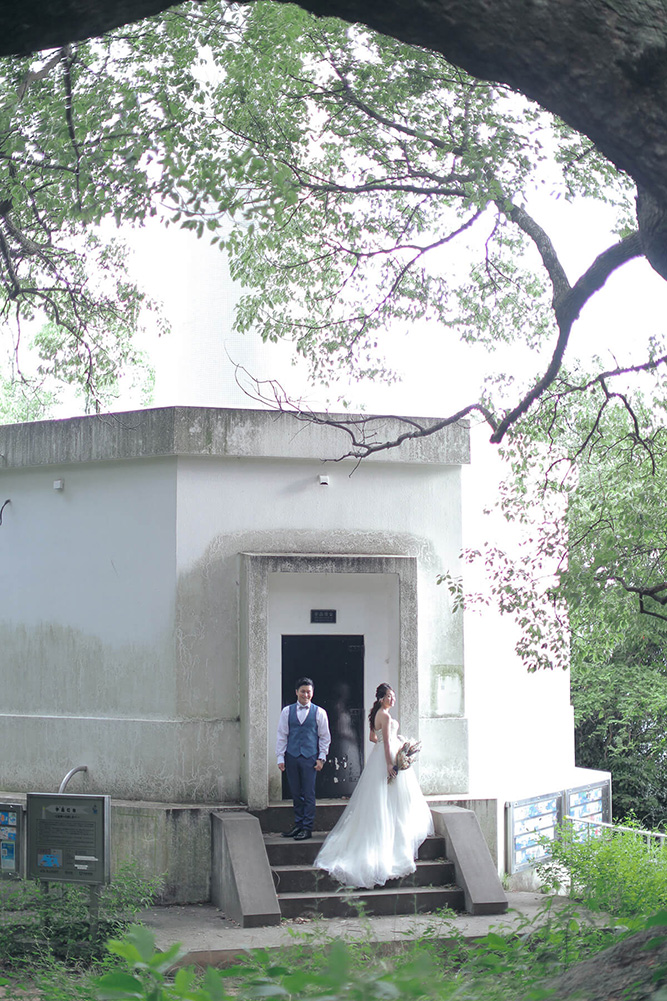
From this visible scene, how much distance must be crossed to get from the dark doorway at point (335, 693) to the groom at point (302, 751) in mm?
1194

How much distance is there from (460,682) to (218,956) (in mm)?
4525

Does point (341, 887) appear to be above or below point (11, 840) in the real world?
below

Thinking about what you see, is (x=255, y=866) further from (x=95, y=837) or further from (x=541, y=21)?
(x=541, y=21)

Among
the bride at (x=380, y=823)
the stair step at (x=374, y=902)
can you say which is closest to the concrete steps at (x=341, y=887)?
the stair step at (x=374, y=902)

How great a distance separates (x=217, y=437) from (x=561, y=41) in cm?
754

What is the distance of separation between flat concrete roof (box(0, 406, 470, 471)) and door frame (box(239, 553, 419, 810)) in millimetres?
1219

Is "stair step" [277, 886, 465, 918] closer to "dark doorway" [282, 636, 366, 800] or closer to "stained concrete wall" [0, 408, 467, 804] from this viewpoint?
"stained concrete wall" [0, 408, 467, 804]

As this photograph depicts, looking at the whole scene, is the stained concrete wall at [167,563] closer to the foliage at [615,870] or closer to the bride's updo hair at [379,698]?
the bride's updo hair at [379,698]

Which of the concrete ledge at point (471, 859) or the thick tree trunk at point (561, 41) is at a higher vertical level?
the thick tree trunk at point (561, 41)

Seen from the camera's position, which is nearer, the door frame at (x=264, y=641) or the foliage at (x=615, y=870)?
the foliage at (x=615, y=870)

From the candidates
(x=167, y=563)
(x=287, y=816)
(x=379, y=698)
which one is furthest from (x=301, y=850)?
(x=167, y=563)

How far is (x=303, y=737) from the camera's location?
10.6 metres

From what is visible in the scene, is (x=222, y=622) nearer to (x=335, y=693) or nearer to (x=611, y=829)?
(x=335, y=693)

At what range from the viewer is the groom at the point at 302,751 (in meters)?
10.5
